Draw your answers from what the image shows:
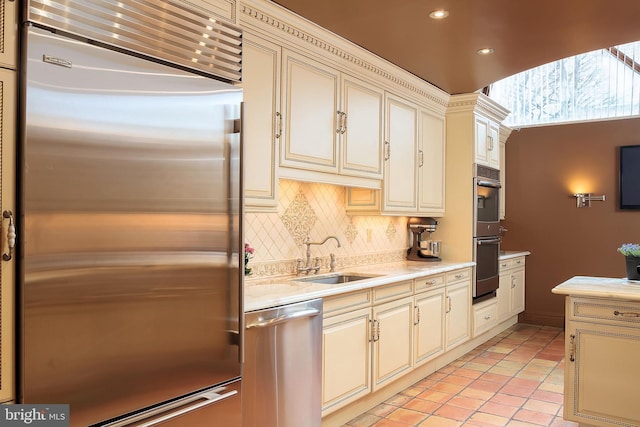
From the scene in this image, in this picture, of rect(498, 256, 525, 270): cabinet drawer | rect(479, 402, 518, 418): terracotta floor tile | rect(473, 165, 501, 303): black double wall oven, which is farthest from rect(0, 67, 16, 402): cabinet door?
rect(498, 256, 525, 270): cabinet drawer

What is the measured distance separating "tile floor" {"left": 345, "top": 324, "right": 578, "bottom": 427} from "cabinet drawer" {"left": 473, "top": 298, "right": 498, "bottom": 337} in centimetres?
23

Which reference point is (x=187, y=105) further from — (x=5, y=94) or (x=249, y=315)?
(x=249, y=315)

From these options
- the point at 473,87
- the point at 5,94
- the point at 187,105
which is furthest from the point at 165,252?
the point at 473,87

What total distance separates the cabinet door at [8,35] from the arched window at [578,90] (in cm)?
567

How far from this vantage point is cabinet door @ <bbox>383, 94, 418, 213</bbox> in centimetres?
401

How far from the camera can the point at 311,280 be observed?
3436mm

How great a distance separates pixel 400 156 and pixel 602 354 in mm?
2035

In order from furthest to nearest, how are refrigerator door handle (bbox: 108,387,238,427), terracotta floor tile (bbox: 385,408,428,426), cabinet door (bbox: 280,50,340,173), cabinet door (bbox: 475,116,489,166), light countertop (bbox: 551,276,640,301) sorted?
1. cabinet door (bbox: 475,116,489,166)
2. terracotta floor tile (bbox: 385,408,428,426)
3. cabinet door (bbox: 280,50,340,173)
4. light countertop (bbox: 551,276,640,301)
5. refrigerator door handle (bbox: 108,387,238,427)

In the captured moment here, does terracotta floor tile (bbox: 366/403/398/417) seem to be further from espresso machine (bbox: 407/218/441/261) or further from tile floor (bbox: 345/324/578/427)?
espresso machine (bbox: 407/218/441/261)

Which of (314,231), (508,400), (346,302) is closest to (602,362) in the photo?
(508,400)

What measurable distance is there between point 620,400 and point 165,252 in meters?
2.68

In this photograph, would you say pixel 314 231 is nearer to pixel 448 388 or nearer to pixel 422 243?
pixel 422 243

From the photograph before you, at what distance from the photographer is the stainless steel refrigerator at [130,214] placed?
1486mm

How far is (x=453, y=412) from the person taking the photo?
3.38m
